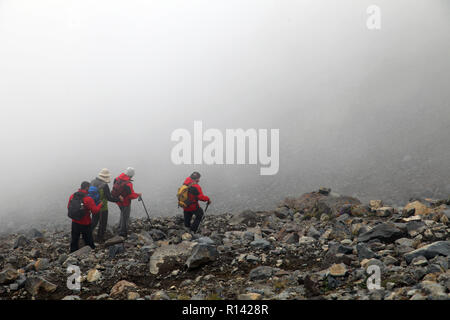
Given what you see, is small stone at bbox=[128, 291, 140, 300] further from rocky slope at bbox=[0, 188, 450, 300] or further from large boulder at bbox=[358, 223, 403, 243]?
large boulder at bbox=[358, 223, 403, 243]

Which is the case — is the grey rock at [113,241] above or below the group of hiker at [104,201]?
below

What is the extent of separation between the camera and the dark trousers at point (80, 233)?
11.0 m

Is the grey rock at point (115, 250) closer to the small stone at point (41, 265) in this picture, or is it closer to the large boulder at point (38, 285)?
the small stone at point (41, 265)

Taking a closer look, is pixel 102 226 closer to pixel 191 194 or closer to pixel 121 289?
pixel 191 194

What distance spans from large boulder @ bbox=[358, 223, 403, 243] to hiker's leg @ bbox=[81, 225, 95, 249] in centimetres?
818

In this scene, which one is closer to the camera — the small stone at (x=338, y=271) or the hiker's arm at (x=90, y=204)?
the small stone at (x=338, y=271)

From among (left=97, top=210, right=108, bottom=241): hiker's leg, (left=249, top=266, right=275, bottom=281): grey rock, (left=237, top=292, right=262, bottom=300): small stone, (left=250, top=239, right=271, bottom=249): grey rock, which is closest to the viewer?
(left=237, top=292, right=262, bottom=300): small stone

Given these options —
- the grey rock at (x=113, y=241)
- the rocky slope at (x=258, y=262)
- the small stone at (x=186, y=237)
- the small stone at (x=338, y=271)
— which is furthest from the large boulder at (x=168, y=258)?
the small stone at (x=338, y=271)

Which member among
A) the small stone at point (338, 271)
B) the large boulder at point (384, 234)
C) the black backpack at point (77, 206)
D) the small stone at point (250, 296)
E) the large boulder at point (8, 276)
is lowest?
the large boulder at point (8, 276)

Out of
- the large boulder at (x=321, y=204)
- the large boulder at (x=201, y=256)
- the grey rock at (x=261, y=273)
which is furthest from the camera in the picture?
the large boulder at (x=321, y=204)

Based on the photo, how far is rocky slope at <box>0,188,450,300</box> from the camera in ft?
22.3

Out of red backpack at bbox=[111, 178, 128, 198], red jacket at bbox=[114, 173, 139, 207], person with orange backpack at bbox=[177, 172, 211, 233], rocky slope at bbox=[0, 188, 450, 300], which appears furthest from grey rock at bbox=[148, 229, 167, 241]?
red backpack at bbox=[111, 178, 128, 198]
